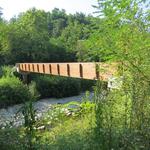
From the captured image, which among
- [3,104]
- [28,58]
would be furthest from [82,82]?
[28,58]

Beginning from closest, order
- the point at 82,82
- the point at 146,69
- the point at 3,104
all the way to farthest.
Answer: the point at 146,69
the point at 3,104
the point at 82,82

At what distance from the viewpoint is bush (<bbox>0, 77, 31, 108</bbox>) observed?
2226cm

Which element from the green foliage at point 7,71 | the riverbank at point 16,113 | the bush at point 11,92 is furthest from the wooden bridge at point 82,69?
the green foliage at point 7,71

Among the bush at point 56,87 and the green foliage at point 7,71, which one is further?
the green foliage at point 7,71

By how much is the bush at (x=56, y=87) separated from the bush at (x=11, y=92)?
210 centimetres

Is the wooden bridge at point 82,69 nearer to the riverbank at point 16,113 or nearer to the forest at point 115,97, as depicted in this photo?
the forest at point 115,97

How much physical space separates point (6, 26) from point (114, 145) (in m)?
33.0

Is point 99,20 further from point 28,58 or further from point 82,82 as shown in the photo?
point 28,58

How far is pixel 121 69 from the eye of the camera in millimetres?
3955

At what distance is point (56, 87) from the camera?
25422 millimetres

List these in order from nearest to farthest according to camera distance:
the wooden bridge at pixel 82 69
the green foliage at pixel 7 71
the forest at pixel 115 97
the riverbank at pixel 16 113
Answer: the forest at pixel 115 97, the riverbank at pixel 16 113, the wooden bridge at pixel 82 69, the green foliage at pixel 7 71

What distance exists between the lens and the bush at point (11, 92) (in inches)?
876

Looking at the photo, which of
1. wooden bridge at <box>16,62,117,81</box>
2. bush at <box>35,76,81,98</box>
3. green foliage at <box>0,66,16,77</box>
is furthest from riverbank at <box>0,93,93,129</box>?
green foliage at <box>0,66,16,77</box>

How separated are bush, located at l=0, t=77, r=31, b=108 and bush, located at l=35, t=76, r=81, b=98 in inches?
82.6
